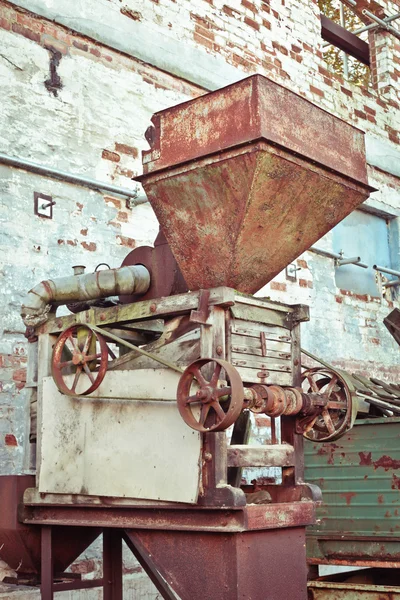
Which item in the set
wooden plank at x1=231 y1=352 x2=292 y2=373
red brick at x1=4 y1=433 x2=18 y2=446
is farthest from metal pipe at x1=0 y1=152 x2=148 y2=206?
wooden plank at x1=231 y1=352 x2=292 y2=373

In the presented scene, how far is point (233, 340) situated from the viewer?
3.94 m

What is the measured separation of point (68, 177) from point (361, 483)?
3.01 m

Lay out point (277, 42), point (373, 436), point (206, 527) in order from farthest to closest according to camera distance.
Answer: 1. point (277, 42)
2. point (373, 436)
3. point (206, 527)

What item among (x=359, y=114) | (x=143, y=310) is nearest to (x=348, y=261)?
(x=359, y=114)

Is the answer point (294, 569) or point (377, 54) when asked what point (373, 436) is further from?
point (377, 54)

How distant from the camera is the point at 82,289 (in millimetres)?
4590

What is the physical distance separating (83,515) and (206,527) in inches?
30.5

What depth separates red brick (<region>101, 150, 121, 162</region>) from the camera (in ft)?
20.7

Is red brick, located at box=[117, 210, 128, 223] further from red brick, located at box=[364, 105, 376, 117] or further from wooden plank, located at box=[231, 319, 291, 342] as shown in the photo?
red brick, located at box=[364, 105, 376, 117]

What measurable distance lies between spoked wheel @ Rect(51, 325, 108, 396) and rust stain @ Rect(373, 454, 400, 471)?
2304 millimetres

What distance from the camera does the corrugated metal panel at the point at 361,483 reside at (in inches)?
218

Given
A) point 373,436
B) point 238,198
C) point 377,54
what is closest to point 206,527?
point 238,198

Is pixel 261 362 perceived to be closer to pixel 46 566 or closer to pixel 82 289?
pixel 82 289

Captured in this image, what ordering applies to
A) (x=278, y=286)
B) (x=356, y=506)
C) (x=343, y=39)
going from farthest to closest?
(x=343, y=39) < (x=278, y=286) < (x=356, y=506)
